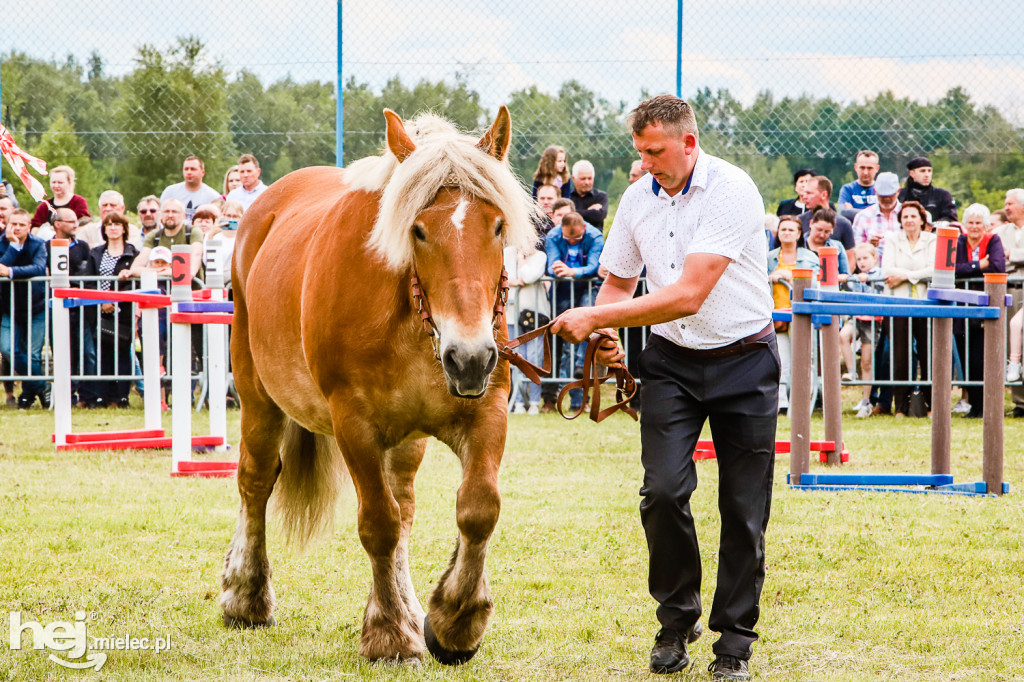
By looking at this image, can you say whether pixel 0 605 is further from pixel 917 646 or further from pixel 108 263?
pixel 108 263

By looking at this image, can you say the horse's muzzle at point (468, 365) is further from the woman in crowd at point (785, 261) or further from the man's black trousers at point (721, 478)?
the woman in crowd at point (785, 261)

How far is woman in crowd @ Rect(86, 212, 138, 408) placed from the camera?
1160 centimetres

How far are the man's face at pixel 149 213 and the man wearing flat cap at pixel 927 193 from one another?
823cm

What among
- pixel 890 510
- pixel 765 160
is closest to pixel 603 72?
pixel 765 160

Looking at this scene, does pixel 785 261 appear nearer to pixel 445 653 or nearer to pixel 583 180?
pixel 583 180

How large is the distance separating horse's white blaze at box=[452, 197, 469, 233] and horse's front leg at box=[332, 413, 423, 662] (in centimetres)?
83

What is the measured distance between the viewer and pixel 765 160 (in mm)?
13070

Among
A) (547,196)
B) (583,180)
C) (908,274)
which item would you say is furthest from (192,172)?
(908,274)

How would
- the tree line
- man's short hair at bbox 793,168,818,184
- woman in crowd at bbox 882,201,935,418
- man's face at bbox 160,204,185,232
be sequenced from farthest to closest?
the tree line, man's short hair at bbox 793,168,818,184, man's face at bbox 160,204,185,232, woman in crowd at bbox 882,201,935,418

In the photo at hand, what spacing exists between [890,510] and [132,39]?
1091 centimetres

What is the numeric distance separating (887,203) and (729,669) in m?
8.93

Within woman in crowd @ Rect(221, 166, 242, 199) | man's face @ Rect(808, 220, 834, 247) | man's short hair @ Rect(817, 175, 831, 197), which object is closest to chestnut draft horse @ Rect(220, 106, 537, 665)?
man's face @ Rect(808, 220, 834, 247)

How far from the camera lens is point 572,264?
37.3ft

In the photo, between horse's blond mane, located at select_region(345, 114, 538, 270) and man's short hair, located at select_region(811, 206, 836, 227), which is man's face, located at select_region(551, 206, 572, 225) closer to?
man's short hair, located at select_region(811, 206, 836, 227)
